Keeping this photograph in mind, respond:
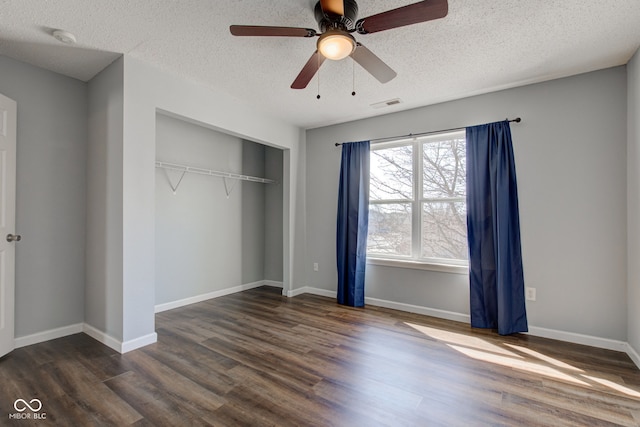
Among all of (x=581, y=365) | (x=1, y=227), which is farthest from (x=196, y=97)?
(x=581, y=365)

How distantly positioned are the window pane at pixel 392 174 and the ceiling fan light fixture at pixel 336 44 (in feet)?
7.49

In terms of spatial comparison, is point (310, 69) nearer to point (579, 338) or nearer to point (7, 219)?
point (7, 219)

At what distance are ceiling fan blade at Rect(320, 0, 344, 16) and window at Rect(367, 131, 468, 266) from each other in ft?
7.66

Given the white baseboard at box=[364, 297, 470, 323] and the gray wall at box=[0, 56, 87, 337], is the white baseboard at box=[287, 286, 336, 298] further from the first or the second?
the gray wall at box=[0, 56, 87, 337]

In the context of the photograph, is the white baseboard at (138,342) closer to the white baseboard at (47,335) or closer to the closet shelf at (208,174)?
the white baseboard at (47,335)

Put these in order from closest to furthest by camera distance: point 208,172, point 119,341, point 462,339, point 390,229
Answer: point 119,341
point 462,339
point 390,229
point 208,172

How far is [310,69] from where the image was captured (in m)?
2.33

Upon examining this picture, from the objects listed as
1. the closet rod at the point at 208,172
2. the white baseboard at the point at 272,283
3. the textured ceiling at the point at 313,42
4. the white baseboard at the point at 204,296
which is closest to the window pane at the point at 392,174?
the textured ceiling at the point at 313,42

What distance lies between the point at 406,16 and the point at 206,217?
3571 mm

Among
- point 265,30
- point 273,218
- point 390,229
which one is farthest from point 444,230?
point 265,30

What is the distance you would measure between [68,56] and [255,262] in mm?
3488

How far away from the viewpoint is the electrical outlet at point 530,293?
123 inches

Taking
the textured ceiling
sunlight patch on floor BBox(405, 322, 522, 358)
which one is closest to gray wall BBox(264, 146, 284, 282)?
the textured ceiling

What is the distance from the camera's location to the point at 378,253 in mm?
4203
